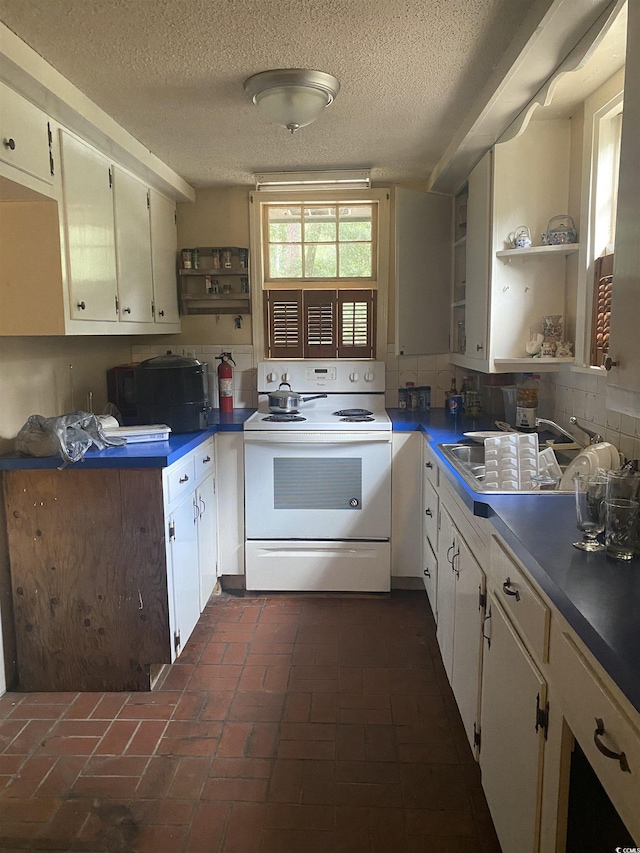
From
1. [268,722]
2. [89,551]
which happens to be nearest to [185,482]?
[89,551]

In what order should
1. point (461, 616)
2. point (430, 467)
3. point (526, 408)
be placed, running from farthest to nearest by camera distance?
point (430, 467) < point (526, 408) < point (461, 616)

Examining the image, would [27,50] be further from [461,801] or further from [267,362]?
[461,801]

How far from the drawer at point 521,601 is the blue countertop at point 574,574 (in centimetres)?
4

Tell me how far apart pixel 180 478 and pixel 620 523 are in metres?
1.71

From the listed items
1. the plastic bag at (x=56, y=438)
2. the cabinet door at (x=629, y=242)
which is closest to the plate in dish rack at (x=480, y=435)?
the cabinet door at (x=629, y=242)

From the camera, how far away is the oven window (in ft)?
10.4

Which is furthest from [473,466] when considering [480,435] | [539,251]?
[539,251]

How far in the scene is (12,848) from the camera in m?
1.67

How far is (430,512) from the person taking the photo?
9.43ft

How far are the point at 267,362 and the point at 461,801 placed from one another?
252 centimetres

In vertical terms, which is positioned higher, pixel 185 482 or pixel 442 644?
pixel 185 482

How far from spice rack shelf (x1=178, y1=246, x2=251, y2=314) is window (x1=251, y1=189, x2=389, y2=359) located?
95 mm

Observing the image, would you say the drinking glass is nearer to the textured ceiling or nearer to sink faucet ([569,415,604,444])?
sink faucet ([569,415,604,444])

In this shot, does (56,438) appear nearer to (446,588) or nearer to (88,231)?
(88,231)
